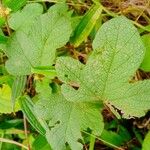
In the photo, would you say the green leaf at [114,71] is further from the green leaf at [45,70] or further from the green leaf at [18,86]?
the green leaf at [18,86]

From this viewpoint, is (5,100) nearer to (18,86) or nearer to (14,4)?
(18,86)

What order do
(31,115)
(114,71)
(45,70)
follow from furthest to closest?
(31,115) → (45,70) → (114,71)

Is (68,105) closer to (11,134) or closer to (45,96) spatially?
(45,96)

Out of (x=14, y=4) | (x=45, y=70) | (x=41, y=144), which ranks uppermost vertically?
(x=14, y=4)

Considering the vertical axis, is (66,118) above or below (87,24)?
below

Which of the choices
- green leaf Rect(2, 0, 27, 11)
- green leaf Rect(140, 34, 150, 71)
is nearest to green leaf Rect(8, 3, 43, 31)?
green leaf Rect(2, 0, 27, 11)

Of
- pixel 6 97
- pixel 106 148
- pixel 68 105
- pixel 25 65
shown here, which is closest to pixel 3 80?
pixel 6 97

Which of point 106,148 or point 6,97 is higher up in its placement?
point 6,97

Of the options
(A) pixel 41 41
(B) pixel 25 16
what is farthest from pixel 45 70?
(B) pixel 25 16
